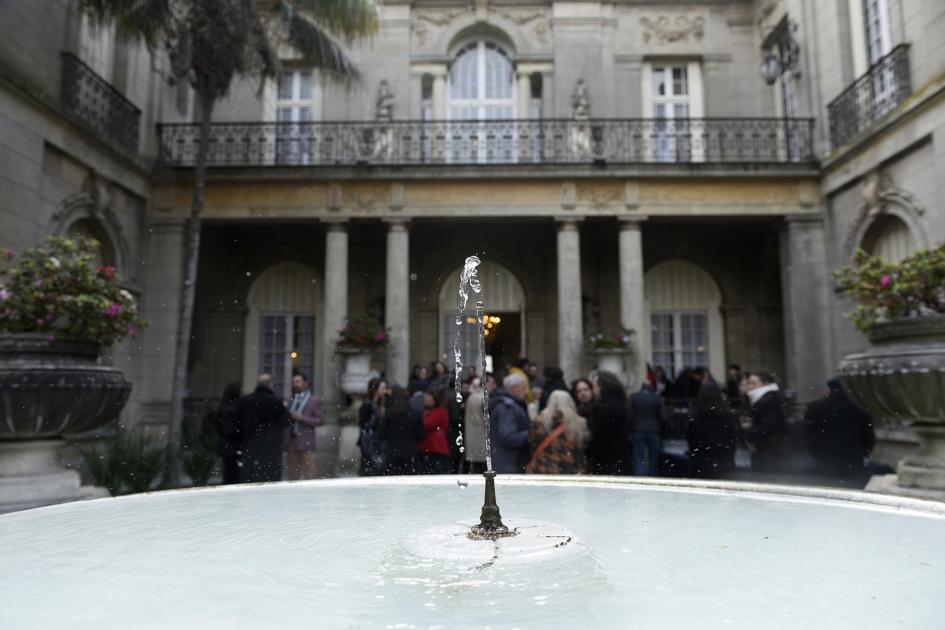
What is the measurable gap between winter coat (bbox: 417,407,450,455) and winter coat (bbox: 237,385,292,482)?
1.51m

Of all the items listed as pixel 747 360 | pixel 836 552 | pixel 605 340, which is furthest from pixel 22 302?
pixel 747 360

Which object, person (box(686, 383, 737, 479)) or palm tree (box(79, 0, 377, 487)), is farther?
palm tree (box(79, 0, 377, 487))

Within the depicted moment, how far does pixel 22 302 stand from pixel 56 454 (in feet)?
3.89

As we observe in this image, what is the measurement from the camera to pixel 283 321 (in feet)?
54.5

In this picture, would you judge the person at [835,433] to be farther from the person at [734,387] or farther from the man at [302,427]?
the person at [734,387]

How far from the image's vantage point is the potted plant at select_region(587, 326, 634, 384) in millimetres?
12508

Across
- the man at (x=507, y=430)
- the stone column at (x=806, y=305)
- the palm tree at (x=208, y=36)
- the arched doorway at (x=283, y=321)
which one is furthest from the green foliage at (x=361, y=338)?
the stone column at (x=806, y=305)

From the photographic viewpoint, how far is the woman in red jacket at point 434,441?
276 inches

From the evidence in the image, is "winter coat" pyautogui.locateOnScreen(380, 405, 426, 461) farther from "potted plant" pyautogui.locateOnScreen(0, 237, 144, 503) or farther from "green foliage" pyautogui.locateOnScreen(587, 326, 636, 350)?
"green foliage" pyautogui.locateOnScreen(587, 326, 636, 350)

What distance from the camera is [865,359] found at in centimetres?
457

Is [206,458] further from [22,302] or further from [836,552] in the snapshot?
[836,552]

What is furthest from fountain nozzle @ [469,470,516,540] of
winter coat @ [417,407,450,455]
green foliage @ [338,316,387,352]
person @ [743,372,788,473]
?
green foliage @ [338,316,387,352]

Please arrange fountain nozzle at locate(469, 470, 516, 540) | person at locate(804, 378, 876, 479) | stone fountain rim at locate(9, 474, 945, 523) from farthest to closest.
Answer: person at locate(804, 378, 876, 479)
stone fountain rim at locate(9, 474, 945, 523)
fountain nozzle at locate(469, 470, 516, 540)

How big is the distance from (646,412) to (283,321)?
11446 mm
